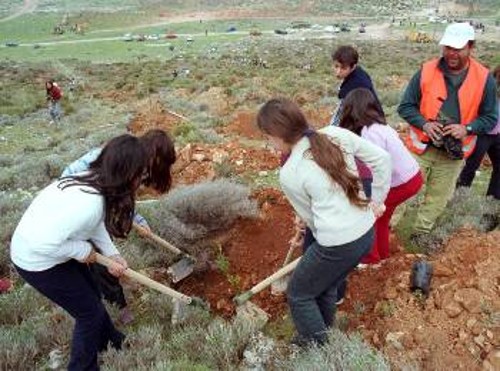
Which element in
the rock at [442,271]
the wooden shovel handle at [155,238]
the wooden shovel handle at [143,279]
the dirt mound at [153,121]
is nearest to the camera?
the wooden shovel handle at [143,279]

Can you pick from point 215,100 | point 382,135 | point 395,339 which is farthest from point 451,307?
point 215,100

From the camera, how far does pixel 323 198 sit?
3.01 m

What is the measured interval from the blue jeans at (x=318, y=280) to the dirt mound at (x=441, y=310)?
1.56 ft

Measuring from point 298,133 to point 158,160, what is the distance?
2.89ft

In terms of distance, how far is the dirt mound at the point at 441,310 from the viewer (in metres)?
3.48

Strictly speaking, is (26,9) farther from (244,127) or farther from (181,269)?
(181,269)

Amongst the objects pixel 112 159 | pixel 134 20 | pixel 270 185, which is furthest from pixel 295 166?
pixel 134 20

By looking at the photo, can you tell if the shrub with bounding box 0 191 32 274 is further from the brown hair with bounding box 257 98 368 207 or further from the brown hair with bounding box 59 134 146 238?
the brown hair with bounding box 257 98 368 207

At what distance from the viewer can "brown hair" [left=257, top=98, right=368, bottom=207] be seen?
2.93 meters

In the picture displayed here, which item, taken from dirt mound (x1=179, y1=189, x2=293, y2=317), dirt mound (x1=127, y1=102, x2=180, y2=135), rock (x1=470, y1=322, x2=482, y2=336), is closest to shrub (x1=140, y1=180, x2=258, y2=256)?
dirt mound (x1=179, y1=189, x2=293, y2=317)

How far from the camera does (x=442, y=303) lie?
388 centimetres

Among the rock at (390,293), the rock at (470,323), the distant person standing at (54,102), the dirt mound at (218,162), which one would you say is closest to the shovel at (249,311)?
the rock at (390,293)

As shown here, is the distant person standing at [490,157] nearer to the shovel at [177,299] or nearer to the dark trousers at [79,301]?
the shovel at [177,299]

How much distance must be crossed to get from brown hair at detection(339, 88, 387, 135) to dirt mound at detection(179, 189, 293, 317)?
1584mm
